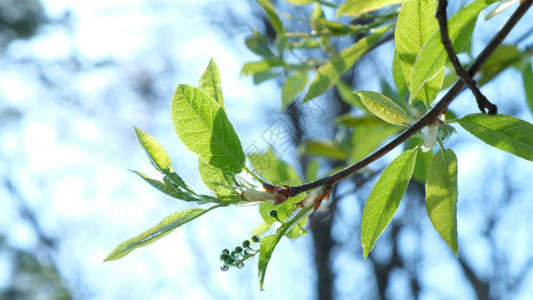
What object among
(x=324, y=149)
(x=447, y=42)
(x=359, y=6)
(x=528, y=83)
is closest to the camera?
(x=447, y=42)

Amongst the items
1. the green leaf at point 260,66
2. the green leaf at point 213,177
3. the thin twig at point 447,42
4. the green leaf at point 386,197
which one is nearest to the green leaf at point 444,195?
the green leaf at point 386,197

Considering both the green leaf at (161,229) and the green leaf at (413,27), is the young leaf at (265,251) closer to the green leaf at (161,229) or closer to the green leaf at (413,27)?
the green leaf at (161,229)

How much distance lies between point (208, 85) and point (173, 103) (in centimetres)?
7

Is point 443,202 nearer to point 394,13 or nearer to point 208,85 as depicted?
point 208,85

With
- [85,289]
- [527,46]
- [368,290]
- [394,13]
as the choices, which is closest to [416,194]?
[368,290]

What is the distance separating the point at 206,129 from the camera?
525mm

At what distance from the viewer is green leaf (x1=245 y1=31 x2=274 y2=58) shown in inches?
44.4

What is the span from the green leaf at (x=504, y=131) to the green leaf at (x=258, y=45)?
681 millimetres

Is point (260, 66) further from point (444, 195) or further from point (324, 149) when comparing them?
point (444, 195)

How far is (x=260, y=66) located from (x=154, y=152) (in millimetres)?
609

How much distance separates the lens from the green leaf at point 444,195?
55 cm

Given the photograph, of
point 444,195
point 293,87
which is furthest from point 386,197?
point 293,87

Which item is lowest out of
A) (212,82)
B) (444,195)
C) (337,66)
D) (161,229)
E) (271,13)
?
(444,195)

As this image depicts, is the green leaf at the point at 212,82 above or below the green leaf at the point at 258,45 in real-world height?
below
